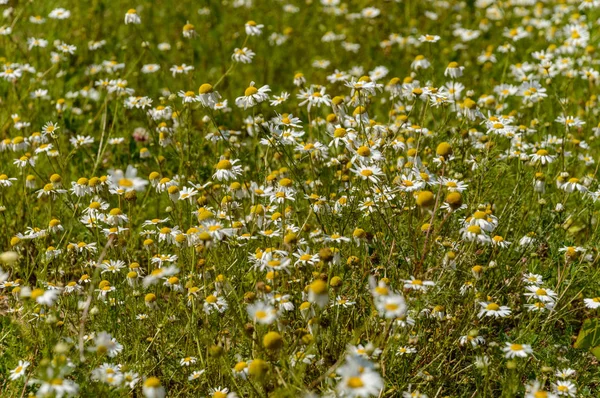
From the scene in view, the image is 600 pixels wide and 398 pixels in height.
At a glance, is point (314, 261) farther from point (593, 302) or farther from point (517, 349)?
point (593, 302)

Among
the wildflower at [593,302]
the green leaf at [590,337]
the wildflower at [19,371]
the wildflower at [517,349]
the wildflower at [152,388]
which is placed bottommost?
the green leaf at [590,337]

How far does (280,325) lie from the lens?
7.77 ft

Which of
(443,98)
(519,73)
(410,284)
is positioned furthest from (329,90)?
(410,284)

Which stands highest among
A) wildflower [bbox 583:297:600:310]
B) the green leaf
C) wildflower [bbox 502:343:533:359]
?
wildflower [bbox 502:343:533:359]

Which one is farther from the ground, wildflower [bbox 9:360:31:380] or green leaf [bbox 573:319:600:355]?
wildflower [bbox 9:360:31:380]

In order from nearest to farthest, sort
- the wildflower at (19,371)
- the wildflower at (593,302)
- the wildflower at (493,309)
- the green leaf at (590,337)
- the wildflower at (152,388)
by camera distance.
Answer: the wildflower at (152,388) → the wildflower at (19,371) → the wildflower at (493,309) → the wildflower at (593,302) → the green leaf at (590,337)

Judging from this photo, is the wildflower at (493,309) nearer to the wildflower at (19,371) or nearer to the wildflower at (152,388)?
the wildflower at (152,388)

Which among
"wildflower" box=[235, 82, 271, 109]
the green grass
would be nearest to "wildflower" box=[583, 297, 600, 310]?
the green grass

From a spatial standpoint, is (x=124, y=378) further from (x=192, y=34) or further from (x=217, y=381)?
(x=192, y=34)

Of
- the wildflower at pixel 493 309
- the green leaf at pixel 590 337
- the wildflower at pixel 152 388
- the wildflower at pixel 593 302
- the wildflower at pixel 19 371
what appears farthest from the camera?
the green leaf at pixel 590 337

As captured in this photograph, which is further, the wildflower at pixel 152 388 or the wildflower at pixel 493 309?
the wildflower at pixel 493 309

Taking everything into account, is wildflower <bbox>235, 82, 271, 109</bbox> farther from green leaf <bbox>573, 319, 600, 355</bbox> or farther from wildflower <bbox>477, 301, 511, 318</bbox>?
green leaf <bbox>573, 319, 600, 355</bbox>

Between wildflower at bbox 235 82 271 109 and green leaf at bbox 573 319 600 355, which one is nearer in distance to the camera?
green leaf at bbox 573 319 600 355

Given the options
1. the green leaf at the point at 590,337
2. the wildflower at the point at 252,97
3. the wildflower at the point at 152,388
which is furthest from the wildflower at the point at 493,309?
the wildflower at the point at 252,97
